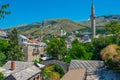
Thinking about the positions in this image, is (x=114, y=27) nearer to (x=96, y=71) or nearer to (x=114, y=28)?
(x=114, y=28)

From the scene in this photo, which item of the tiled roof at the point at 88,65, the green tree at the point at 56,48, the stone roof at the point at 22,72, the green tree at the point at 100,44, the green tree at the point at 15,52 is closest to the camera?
the stone roof at the point at 22,72

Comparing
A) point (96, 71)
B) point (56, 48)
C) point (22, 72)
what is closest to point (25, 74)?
point (22, 72)

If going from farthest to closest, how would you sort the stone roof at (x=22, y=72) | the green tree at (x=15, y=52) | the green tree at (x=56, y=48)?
the green tree at (x=56, y=48) → the green tree at (x=15, y=52) → the stone roof at (x=22, y=72)

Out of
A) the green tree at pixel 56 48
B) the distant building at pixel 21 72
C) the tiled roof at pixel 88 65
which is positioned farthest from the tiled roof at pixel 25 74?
the green tree at pixel 56 48

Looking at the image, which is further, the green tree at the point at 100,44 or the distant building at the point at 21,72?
the green tree at the point at 100,44

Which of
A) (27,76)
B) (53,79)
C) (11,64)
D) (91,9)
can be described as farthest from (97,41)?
(91,9)

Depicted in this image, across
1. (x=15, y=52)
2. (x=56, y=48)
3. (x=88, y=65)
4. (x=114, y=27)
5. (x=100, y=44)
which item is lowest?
(x=88, y=65)

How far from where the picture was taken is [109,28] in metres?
51.1

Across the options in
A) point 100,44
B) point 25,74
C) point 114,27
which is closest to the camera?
point 25,74

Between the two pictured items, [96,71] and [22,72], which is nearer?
[96,71]

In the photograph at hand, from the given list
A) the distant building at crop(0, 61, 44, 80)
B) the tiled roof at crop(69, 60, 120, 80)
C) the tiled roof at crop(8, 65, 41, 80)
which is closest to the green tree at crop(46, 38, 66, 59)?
the distant building at crop(0, 61, 44, 80)

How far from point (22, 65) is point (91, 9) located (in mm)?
46159

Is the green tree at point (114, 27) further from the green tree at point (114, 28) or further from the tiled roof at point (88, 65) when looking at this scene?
the tiled roof at point (88, 65)

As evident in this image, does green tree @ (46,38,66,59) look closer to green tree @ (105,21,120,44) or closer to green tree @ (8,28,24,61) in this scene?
green tree @ (8,28,24,61)
